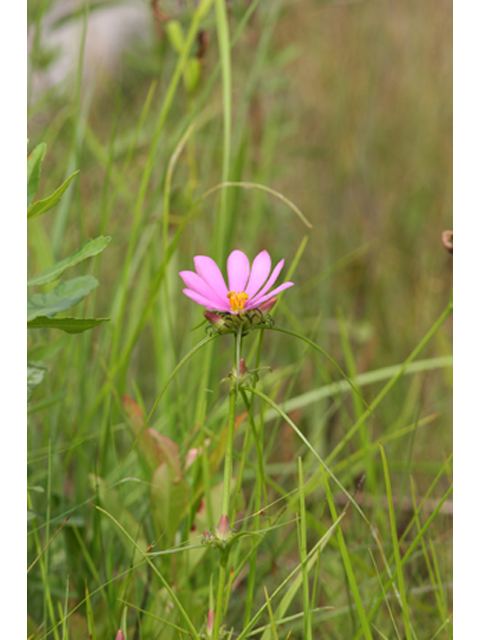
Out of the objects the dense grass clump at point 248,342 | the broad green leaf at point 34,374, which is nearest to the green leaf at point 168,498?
the dense grass clump at point 248,342

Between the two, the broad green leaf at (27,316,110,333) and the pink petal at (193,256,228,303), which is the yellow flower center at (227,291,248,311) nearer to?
the pink petal at (193,256,228,303)

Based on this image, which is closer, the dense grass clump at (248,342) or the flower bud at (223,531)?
the flower bud at (223,531)

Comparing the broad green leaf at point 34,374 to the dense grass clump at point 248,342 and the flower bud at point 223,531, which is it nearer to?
the dense grass clump at point 248,342

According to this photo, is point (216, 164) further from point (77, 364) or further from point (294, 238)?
point (77, 364)

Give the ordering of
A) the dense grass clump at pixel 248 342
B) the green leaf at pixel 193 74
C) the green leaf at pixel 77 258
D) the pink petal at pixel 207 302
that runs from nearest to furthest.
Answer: the pink petal at pixel 207 302
the green leaf at pixel 77 258
the dense grass clump at pixel 248 342
the green leaf at pixel 193 74

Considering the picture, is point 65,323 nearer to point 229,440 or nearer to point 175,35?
point 229,440

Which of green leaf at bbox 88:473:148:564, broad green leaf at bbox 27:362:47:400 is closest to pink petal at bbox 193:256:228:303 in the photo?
broad green leaf at bbox 27:362:47:400
